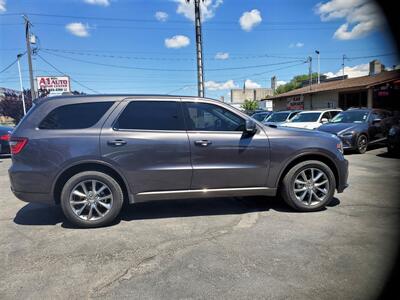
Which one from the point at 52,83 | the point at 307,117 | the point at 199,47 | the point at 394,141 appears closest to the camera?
the point at 394,141

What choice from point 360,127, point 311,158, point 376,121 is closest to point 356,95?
point 376,121

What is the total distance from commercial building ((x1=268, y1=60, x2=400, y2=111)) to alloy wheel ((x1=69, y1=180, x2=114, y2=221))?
12507 millimetres

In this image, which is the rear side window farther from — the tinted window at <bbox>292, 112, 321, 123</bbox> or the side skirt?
the tinted window at <bbox>292, 112, 321, 123</bbox>

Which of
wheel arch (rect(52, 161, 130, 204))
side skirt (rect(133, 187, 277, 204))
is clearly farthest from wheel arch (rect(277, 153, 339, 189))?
wheel arch (rect(52, 161, 130, 204))

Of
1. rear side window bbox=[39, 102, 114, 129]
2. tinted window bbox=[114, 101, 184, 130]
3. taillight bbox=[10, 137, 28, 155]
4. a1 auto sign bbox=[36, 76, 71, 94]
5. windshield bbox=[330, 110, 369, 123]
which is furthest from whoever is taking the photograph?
a1 auto sign bbox=[36, 76, 71, 94]

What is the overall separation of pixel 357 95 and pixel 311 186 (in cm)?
2421

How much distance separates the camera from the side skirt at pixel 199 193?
171 inches

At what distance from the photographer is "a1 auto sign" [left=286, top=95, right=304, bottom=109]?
32.6m

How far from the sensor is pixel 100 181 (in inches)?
167

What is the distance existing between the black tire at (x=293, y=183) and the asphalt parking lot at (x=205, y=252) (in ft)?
0.41

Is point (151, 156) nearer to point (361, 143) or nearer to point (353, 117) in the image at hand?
point (361, 143)

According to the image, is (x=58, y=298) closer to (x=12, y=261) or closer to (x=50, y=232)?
(x=12, y=261)

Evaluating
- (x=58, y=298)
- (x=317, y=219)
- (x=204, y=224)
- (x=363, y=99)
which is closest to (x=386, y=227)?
(x=317, y=219)

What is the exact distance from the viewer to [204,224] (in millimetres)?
4301
